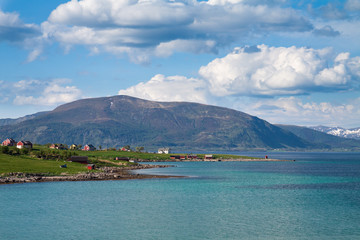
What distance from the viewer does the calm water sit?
51469 mm

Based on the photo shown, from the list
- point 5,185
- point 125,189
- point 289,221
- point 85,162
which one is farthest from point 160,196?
point 85,162

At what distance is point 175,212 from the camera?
217ft

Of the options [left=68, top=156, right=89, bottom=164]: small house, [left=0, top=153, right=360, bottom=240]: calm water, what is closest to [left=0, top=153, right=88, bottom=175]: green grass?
[left=68, top=156, right=89, bottom=164]: small house

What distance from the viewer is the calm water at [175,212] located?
5147 centimetres

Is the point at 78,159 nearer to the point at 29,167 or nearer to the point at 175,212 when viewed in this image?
the point at 29,167

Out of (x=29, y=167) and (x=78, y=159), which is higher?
(x=78, y=159)

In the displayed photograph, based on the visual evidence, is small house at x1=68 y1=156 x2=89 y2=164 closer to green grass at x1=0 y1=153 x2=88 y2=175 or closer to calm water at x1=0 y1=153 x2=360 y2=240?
green grass at x1=0 y1=153 x2=88 y2=175

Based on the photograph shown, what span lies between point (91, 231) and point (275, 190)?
5684cm

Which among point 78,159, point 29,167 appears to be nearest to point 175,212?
point 29,167

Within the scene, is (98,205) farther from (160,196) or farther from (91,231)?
(91,231)

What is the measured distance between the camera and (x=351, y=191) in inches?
3868

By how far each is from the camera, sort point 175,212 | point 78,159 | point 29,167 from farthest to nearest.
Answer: point 78,159
point 29,167
point 175,212

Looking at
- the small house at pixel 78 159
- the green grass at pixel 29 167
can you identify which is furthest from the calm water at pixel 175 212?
the small house at pixel 78 159

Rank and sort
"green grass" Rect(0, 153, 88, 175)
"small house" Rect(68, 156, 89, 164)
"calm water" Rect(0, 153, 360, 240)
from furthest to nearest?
"small house" Rect(68, 156, 89, 164) → "green grass" Rect(0, 153, 88, 175) → "calm water" Rect(0, 153, 360, 240)
